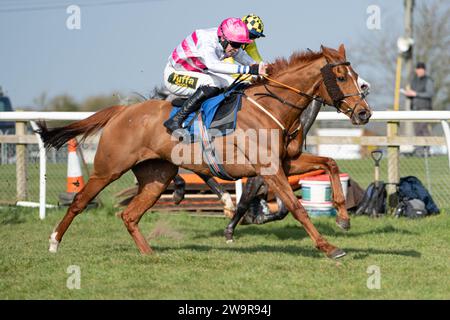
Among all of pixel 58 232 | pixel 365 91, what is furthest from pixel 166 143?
pixel 365 91

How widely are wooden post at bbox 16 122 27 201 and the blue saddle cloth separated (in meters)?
4.69

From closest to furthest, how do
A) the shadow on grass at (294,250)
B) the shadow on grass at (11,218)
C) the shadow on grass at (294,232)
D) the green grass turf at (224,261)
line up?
1. the green grass turf at (224,261)
2. the shadow on grass at (294,250)
3. the shadow on grass at (294,232)
4. the shadow on grass at (11,218)

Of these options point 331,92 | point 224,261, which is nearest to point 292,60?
point 331,92

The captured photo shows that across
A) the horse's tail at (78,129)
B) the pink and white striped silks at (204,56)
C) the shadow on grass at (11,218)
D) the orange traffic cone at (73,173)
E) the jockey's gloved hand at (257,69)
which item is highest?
the pink and white striped silks at (204,56)

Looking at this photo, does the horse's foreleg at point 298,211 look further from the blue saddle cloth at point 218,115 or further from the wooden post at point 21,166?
the wooden post at point 21,166

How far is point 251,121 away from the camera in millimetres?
6688

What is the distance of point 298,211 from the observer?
6.33m

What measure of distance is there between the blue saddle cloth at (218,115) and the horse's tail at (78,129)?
0.95m

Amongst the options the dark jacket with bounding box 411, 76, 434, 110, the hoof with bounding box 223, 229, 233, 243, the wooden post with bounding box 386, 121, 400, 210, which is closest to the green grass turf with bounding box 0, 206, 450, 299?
the hoof with bounding box 223, 229, 233, 243

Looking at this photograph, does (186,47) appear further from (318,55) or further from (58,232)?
(58,232)

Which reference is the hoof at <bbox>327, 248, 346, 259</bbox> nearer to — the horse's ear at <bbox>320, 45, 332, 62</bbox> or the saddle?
the saddle

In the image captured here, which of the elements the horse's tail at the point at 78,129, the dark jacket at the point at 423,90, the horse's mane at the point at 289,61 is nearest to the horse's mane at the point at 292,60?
the horse's mane at the point at 289,61

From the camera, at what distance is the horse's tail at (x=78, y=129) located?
24.6 feet
